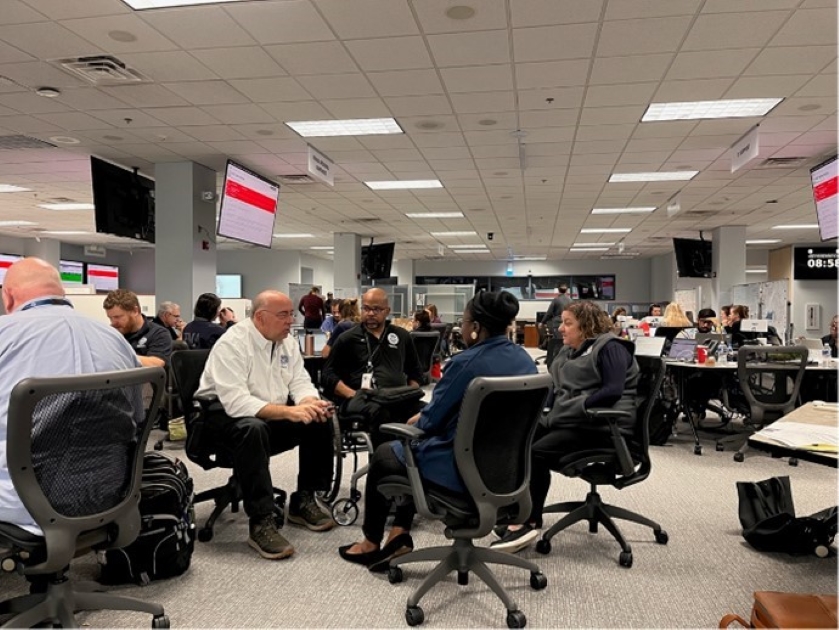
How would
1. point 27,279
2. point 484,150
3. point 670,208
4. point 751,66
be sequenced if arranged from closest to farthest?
1. point 27,279
2. point 751,66
3. point 484,150
4. point 670,208

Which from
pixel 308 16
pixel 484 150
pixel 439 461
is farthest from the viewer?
pixel 484 150

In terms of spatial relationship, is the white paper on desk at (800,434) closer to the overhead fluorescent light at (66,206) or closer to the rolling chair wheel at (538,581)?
the rolling chair wheel at (538,581)

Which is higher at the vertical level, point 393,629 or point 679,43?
point 679,43

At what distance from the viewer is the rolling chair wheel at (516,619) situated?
243 cm

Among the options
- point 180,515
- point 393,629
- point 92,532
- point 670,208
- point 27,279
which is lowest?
point 393,629

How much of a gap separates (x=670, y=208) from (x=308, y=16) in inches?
308

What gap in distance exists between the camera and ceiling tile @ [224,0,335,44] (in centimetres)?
400

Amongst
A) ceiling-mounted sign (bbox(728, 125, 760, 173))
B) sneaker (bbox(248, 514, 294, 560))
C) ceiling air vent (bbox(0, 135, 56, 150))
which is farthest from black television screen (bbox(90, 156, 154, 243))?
ceiling-mounted sign (bbox(728, 125, 760, 173))

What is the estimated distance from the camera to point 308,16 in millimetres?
4113

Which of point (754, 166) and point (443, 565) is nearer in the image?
point (443, 565)

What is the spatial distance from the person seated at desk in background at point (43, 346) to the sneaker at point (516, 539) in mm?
1826

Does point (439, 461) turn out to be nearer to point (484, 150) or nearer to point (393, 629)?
point (393, 629)

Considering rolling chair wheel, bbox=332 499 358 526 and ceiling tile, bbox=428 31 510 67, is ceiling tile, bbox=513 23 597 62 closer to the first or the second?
ceiling tile, bbox=428 31 510 67

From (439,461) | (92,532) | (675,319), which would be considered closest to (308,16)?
(439,461)
